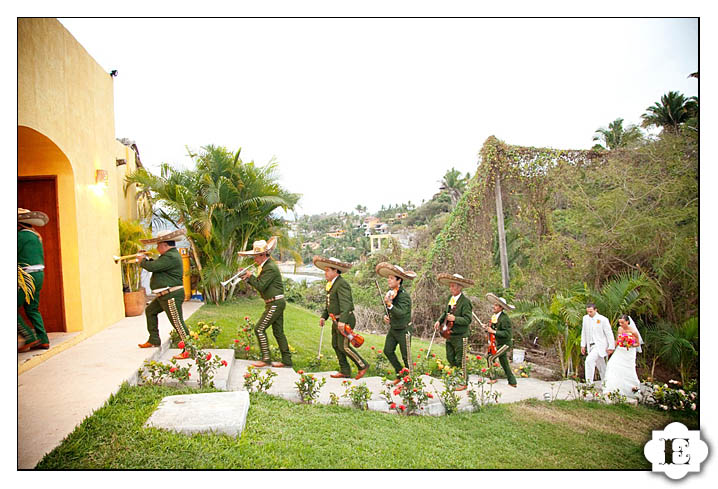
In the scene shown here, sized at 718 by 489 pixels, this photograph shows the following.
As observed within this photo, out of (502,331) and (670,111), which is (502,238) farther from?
(670,111)

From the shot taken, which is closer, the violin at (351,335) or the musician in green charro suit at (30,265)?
the musician in green charro suit at (30,265)

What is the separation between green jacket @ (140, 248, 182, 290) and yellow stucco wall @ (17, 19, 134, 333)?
1.17 meters

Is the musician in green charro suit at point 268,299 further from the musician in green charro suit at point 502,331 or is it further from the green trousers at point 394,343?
the musician in green charro suit at point 502,331

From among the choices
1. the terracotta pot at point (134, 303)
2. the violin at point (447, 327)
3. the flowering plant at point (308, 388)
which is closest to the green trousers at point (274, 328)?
the flowering plant at point (308, 388)

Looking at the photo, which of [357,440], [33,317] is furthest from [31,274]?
[357,440]

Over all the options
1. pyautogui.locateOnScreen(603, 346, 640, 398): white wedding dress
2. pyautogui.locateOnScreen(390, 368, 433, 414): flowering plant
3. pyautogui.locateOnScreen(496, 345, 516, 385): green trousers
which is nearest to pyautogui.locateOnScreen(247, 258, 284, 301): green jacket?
pyautogui.locateOnScreen(390, 368, 433, 414): flowering plant

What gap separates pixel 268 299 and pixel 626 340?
438 centimetres

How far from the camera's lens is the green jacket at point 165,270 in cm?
556

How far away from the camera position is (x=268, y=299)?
562 centimetres

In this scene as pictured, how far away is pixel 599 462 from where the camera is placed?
3680mm

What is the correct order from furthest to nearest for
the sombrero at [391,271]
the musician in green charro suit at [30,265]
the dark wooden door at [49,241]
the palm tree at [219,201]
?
the palm tree at [219,201] < the dark wooden door at [49,241] < the sombrero at [391,271] < the musician in green charro suit at [30,265]

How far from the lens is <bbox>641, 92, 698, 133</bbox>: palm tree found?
196 inches

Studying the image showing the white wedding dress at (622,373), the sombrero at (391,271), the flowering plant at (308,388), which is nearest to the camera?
the flowering plant at (308,388)

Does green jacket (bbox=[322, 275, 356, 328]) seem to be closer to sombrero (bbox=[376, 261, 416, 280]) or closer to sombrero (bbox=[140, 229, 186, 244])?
sombrero (bbox=[376, 261, 416, 280])
